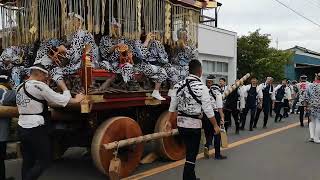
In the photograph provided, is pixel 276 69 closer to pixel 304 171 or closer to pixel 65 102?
pixel 304 171

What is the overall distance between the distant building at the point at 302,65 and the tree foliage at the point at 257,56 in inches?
159

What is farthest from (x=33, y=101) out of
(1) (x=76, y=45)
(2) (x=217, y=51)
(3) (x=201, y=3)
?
(2) (x=217, y=51)

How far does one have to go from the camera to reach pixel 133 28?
8273 millimetres

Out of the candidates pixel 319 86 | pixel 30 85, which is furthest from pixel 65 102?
pixel 319 86

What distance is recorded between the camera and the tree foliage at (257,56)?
28469 millimetres

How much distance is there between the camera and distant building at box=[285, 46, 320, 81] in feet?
109

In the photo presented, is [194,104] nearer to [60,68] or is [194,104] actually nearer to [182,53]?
[60,68]

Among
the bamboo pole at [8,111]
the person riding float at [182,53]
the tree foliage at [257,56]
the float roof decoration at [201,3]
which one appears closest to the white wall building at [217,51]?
the tree foliage at [257,56]

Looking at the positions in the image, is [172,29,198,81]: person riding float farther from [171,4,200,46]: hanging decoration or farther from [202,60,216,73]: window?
[202,60,216,73]: window

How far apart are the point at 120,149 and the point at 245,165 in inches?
96.5

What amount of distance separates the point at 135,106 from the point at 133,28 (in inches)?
56.6

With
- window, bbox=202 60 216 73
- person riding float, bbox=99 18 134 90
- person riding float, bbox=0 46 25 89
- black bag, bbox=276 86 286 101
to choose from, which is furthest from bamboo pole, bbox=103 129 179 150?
window, bbox=202 60 216 73

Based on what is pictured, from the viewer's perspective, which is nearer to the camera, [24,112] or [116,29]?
[24,112]

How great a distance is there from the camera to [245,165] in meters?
8.33
